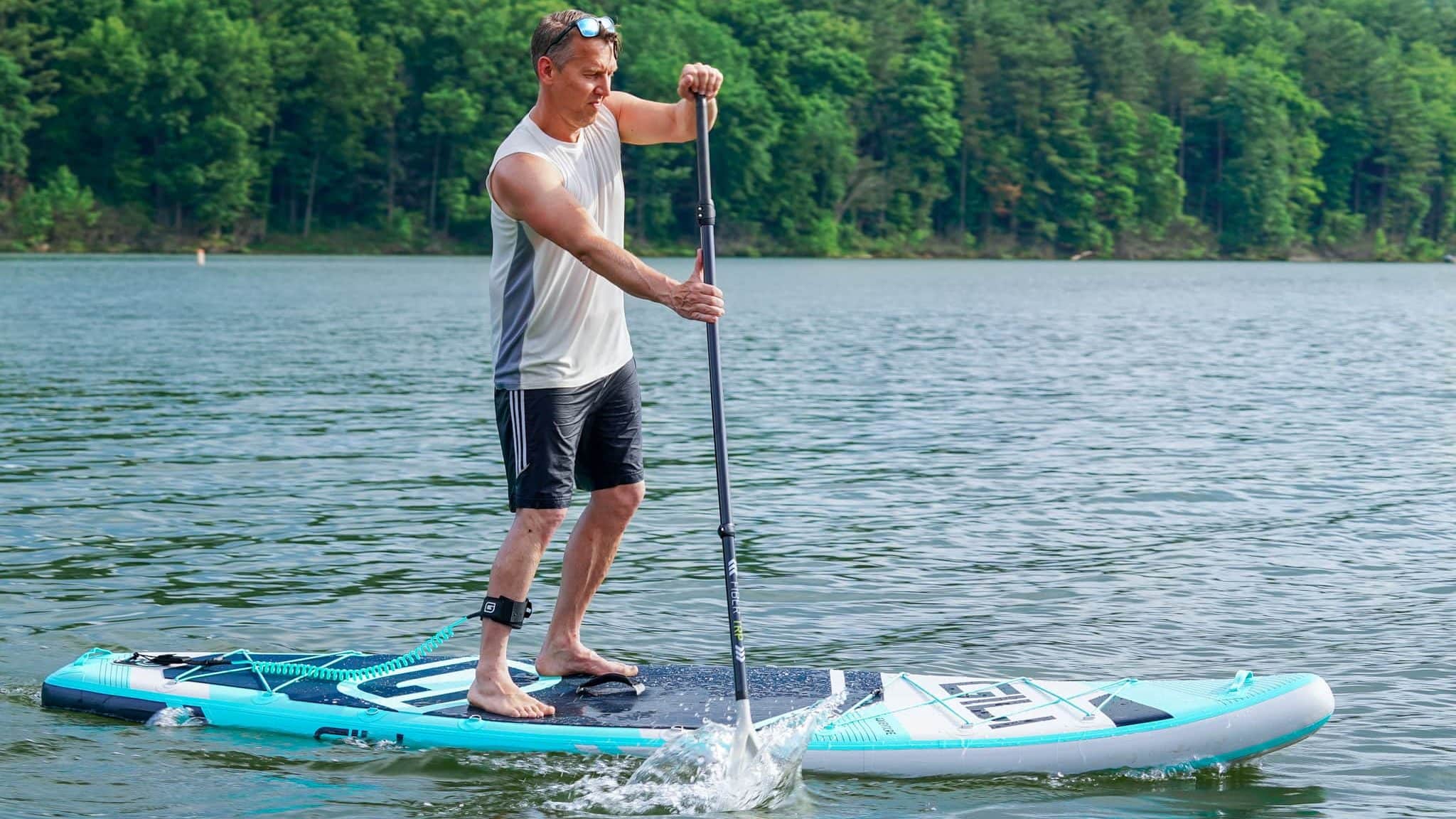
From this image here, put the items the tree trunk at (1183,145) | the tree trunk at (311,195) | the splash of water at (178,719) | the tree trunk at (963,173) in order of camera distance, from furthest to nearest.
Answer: the tree trunk at (1183,145), the tree trunk at (963,173), the tree trunk at (311,195), the splash of water at (178,719)

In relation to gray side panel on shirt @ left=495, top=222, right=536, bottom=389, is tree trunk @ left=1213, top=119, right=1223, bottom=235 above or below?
above

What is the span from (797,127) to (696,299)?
10951 centimetres

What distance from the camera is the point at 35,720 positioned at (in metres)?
7.87

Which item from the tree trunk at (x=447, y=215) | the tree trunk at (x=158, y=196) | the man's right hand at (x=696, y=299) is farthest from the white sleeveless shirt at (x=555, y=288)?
the tree trunk at (x=447, y=215)

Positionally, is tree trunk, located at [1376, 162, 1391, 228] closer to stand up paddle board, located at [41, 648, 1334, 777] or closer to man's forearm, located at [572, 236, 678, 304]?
stand up paddle board, located at [41, 648, 1334, 777]

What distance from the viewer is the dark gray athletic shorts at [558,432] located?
707 cm

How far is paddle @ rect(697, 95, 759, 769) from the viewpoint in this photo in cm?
686

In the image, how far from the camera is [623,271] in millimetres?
6699

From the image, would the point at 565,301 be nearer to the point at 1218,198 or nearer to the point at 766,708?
the point at 766,708

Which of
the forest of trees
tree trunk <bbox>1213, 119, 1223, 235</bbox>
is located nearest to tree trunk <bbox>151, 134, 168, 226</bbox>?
the forest of trees

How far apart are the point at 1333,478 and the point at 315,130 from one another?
94790 mm

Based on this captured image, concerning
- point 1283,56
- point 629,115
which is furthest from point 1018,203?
point 629,115

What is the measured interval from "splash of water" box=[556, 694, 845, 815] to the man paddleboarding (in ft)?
1.93

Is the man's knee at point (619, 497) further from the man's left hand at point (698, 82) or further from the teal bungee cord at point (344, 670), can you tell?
the man's left hand at point (698, 82)
